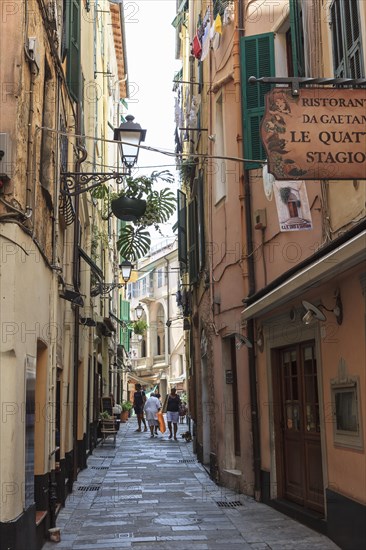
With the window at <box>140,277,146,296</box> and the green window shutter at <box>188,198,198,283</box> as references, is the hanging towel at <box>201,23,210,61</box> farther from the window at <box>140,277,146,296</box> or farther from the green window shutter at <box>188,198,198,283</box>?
the window at <box>140,277,146,296</box>

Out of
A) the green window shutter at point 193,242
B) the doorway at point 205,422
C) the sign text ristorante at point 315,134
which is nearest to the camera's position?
the sign text ristorante at point 315,134

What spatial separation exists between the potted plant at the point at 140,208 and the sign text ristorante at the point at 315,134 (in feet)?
18.8

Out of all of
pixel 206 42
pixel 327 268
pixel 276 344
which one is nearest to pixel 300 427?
pixel 276 344

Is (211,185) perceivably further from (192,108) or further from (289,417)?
(289,417)

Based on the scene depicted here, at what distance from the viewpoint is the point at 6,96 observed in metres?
6.68

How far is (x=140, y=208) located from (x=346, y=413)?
17.3 ft

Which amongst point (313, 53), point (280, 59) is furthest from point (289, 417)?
point (280, 59)

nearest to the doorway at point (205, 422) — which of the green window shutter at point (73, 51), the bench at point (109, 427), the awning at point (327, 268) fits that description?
the bench at point (109, 427)

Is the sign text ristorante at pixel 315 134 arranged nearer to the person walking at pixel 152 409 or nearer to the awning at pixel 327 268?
the awning at pixel 327 268

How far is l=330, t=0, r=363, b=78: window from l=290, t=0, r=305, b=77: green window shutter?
2.91ft

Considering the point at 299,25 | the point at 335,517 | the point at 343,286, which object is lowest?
the point at 335,517

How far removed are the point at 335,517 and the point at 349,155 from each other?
4.27 metres

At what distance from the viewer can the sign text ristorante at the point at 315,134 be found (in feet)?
17.6

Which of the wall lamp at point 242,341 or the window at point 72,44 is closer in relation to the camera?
the window at point 72,44
